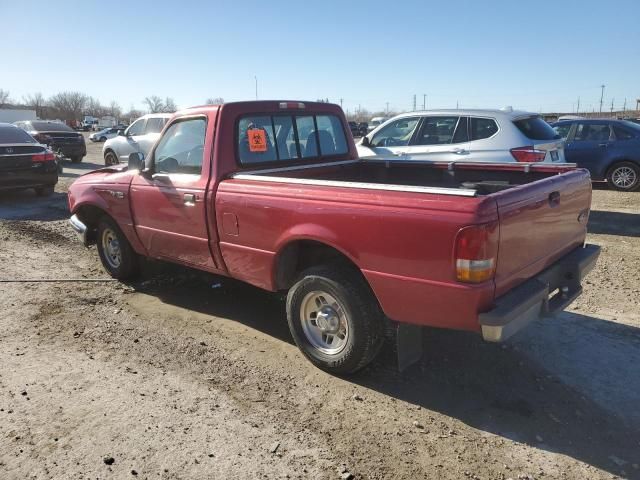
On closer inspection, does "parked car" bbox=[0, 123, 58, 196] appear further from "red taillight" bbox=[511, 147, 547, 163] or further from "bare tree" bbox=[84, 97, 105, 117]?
"bare tree" bbox=[84, 97, 105, 117]

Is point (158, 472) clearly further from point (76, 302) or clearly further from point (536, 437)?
point (76, 302)

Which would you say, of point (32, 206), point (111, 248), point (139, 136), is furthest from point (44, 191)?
point (111, 248)

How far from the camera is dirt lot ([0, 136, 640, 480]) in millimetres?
2844

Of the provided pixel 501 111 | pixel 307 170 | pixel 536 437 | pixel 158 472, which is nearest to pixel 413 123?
pixel 501 111

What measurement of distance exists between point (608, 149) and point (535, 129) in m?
4.31

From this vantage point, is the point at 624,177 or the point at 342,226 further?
the point at 624,177

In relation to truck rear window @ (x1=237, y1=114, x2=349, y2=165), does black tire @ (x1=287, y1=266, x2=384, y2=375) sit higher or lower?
lower

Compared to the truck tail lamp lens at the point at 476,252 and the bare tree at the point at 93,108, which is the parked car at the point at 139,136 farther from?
the bare tree at the point at 93,108

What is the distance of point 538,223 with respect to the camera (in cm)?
328

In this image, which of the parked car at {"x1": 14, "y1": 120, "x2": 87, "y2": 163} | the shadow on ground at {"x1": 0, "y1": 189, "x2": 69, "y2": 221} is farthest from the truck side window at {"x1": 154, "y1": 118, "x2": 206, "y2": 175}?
the parked car at {"x1": 14, "y1": 120, "x2": 87, "y2": 163}

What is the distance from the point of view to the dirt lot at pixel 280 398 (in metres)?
2.84

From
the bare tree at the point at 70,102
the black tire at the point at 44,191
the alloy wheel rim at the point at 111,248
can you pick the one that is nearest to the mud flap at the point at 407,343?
the alloy wheel rim at the point at 111,248

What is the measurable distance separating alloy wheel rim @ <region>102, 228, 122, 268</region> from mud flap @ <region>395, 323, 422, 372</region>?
3.59m

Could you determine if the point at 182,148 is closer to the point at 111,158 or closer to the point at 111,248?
the point at 111,248
